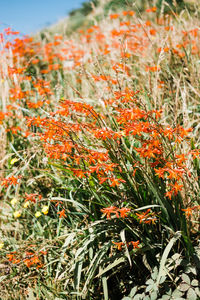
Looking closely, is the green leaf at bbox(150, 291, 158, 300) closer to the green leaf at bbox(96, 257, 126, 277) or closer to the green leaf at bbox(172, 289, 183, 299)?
the green leaf at bbox(172, 289, 183, 299)

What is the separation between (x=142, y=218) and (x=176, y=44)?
2.41 metres

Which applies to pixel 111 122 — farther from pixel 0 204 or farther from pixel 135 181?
pixel 0 204

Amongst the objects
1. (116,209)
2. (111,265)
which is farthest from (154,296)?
(116,209)

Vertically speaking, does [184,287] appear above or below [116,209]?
below

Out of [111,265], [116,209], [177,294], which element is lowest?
[177,294]

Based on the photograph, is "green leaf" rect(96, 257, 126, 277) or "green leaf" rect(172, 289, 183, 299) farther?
"green leaf" rect(96, 257, 126, 277)

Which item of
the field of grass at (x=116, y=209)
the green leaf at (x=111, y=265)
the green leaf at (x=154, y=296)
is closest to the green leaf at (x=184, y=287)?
the field of grass at (x=116, y=209)

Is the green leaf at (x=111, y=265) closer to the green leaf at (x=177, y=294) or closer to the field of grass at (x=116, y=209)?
the field of grass at (x=116, y=209)

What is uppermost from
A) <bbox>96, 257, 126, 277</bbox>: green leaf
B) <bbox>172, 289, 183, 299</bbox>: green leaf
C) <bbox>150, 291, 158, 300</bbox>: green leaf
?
<bbox>96, 257, 126, 277</bbox>: green leaf

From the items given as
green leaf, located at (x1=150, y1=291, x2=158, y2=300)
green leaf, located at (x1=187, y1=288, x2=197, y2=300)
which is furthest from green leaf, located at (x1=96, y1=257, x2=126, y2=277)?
green leaf, located at (x1=187, y1=288, x2=197, y2=300)

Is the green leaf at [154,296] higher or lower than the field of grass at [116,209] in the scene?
lower

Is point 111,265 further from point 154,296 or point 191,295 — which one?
point 191,295

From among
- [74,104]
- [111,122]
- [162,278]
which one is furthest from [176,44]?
[162,278]

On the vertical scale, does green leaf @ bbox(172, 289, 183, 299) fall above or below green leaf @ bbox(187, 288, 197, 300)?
below
